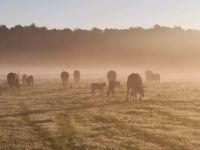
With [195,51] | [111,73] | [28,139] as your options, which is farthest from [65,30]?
[28,139]

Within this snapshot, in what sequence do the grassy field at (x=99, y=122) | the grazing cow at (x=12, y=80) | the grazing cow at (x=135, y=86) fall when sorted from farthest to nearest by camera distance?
the grazing cow at (x=12, y=80) < the grazing cow at (x=135, y=86) < the grassy field at (x=99, y=122)

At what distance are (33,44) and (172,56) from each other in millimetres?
39634

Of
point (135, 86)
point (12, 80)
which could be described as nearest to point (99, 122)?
point (135, 86)

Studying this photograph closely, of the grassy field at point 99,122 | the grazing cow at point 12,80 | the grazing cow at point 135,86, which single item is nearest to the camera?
the grassy field at point 99,122

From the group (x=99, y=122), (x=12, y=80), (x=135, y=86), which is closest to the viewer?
(x=99, y=122)

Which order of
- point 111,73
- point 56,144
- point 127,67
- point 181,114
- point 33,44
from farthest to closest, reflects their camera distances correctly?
point 33,44 < point 127,67 < point 111,73 < point 181,114 < point 56,144

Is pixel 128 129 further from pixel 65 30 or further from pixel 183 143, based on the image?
pixel 65 30

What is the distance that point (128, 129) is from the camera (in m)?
24.4

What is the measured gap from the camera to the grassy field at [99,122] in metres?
21.2

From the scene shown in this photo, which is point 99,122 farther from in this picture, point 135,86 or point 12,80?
point 12,80

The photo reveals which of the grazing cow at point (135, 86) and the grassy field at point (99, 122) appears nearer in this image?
the grassy field at point (99, 122)

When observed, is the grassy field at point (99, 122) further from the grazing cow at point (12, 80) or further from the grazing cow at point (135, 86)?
the grazing cow at point (12, 80)

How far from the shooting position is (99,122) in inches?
1050

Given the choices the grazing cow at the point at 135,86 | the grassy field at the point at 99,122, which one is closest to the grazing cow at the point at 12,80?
the grassy field at the point at 99,122
